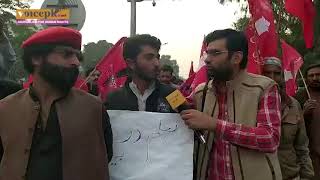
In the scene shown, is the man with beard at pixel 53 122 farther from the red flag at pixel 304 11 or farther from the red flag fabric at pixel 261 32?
the red flag at pixel 304 11

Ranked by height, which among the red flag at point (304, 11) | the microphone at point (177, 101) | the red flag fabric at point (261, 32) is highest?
the red flag at point (304, 11)

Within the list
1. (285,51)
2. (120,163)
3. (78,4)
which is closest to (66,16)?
(78,4)

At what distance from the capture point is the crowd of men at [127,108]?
9.40ft

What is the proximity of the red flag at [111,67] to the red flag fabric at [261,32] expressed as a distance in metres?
1.32

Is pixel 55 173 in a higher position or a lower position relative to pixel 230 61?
lower

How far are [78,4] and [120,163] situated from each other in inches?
125

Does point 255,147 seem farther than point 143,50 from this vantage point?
No

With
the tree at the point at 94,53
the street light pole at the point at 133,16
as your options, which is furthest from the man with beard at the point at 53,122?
the street light pole at the point at 133,16

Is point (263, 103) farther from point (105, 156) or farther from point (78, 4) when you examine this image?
point (78, 4)

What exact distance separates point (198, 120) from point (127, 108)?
0.56 metres

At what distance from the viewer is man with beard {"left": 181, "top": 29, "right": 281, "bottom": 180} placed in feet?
10.1

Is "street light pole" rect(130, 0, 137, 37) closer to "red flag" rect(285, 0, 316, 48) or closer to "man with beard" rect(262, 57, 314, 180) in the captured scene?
"red flag" rect(285, 0, 316, 48)

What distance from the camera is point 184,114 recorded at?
3064 millimetres

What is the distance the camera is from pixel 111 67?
609 centimetres
